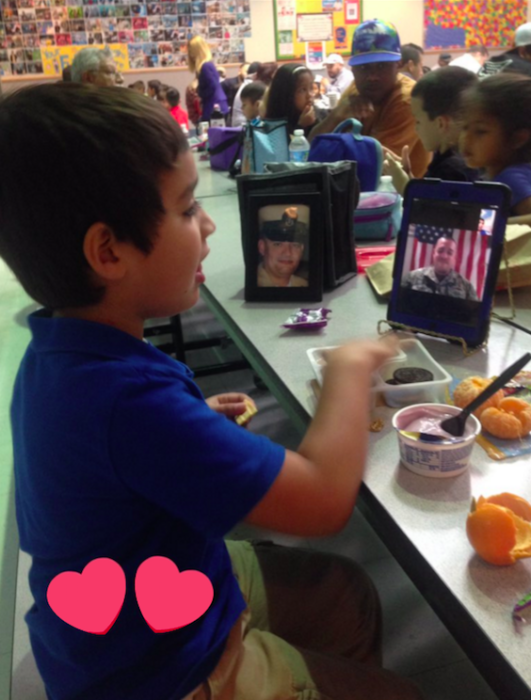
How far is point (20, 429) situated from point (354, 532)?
48.6 inches

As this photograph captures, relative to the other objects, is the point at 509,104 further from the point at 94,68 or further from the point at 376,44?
the point at 94,68

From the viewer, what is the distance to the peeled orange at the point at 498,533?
2.08 feet

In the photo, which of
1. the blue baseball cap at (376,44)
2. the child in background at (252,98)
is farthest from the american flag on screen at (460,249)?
the child in background at (252,98)

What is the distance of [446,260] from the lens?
113cm

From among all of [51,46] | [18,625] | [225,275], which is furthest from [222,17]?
[18,625]

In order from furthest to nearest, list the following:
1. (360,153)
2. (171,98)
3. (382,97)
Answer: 1. (171,98)
2. (382,97)
3. (360,153)

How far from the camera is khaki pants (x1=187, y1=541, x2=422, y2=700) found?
75 centimetres

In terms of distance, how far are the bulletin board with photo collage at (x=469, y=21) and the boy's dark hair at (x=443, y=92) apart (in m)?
6.64

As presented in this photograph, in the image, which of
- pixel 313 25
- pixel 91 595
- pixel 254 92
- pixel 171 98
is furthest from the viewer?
pixel 313 25

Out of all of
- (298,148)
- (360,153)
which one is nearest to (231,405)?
(360,153)

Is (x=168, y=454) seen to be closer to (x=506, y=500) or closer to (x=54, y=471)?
(x=54, y=471)

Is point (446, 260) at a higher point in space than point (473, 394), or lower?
higher

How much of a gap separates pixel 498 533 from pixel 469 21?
334 inches

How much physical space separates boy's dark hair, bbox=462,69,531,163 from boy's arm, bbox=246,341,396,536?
0.99 metres
